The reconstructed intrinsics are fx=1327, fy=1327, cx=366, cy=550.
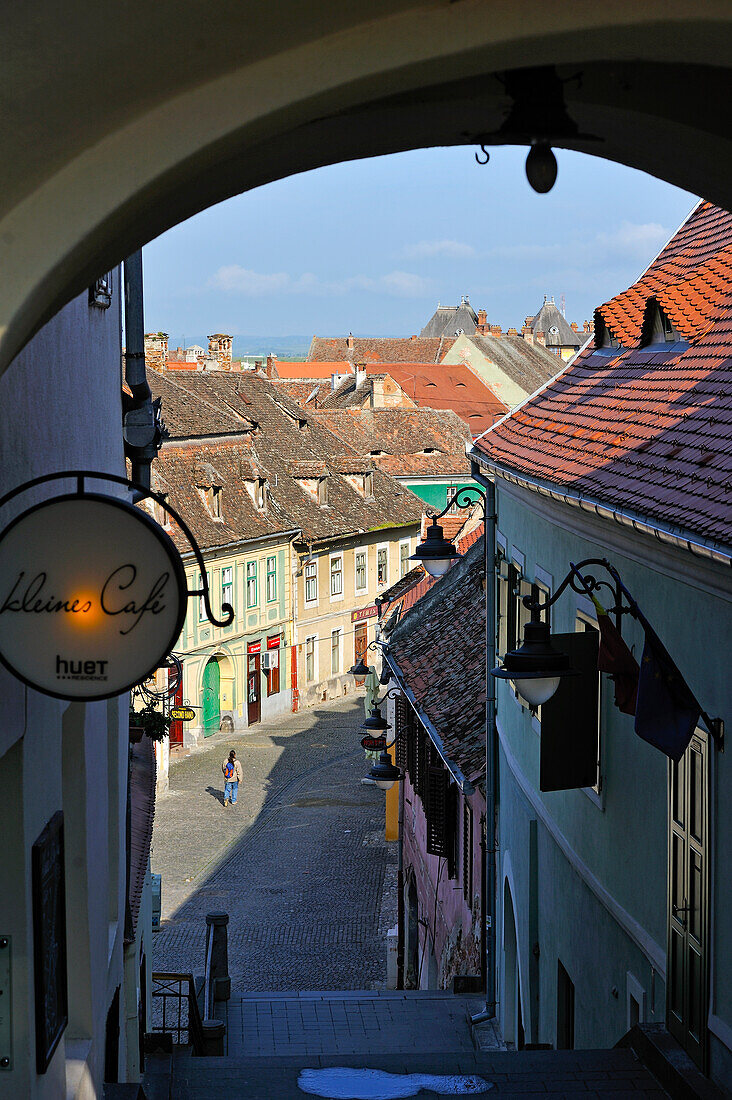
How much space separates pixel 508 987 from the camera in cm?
1435

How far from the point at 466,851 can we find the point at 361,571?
95.6ft

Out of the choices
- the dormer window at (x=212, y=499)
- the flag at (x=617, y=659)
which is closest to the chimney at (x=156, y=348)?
the dormer window at (x=212, y=499)

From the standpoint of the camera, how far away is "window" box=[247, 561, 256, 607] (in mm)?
39844

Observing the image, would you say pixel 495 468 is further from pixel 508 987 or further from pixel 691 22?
pixel 691 22

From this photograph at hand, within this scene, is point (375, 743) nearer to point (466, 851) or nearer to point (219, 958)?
point (466, 851)

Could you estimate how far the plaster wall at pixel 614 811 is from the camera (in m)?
6.94

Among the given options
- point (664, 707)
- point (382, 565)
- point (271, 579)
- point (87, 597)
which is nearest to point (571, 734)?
point (664, 707)

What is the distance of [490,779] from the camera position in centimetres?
1494

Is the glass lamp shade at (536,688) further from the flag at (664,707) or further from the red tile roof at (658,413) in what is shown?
the red tile roof at (658,413)

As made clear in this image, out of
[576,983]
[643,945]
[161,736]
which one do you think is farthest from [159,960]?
[643,945]

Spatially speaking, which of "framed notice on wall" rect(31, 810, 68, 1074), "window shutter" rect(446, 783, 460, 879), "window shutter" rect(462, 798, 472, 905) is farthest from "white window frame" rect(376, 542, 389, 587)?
"framed notice on wall" rect(31, 810, 68, 1074)

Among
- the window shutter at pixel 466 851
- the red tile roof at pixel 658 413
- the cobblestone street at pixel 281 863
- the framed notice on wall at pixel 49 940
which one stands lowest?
the cobblestone street at pixel 281 863

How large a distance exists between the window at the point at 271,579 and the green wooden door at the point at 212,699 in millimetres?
3164

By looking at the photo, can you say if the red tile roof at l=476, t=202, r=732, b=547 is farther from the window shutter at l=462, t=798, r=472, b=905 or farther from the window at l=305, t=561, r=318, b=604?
the window at l=305, t=561, r=318, b=604
